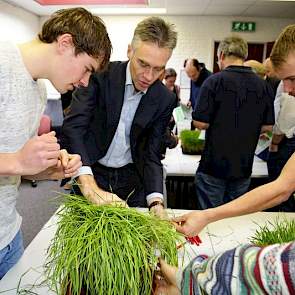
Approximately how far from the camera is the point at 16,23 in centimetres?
694

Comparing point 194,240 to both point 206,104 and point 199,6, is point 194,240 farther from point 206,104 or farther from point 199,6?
point 199,6

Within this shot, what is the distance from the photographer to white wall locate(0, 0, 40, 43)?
6.46 m

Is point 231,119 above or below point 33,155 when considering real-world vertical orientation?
below

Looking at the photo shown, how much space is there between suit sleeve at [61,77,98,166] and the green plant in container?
1706mm

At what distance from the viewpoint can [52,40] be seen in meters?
1.12

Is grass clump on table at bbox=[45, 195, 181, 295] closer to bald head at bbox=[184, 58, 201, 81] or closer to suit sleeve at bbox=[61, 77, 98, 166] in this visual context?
suit sleeve at bbox=[61, 77, 98, 166]

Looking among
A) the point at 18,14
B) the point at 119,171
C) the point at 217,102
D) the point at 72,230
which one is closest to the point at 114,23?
the point at 18,14

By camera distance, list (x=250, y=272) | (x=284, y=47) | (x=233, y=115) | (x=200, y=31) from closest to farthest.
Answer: (x=250, y=272) → (x=284, y=47) → (x=233, y=115) → (x=200, y=31)

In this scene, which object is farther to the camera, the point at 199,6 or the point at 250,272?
the point at 199,6

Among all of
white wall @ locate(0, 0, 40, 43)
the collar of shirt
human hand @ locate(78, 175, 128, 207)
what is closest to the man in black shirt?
the collar of shirt

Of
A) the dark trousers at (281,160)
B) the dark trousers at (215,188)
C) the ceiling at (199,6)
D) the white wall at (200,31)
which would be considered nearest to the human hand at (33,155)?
the dark trousers at (215,188)

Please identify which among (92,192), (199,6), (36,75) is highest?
(199,6)

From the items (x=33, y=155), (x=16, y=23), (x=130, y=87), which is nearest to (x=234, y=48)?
(x=130, y=87)

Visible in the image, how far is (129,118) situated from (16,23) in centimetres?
629
